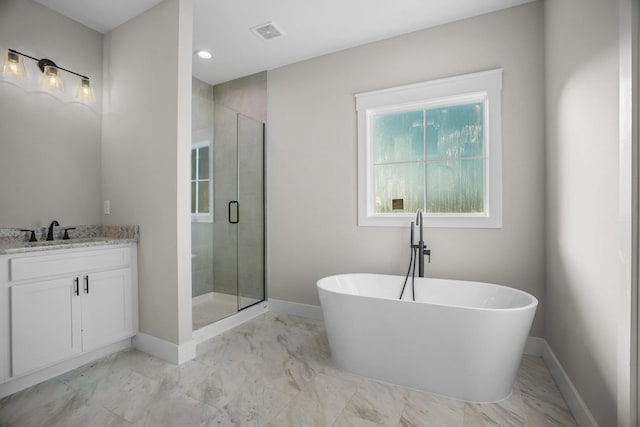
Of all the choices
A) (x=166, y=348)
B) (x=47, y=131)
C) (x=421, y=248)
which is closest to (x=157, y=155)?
(x=47, y=131)

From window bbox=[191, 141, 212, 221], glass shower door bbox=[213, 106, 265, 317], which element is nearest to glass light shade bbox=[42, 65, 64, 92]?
window bbox=[191, 141, 212, 221]

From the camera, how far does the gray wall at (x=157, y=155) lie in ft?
7.27

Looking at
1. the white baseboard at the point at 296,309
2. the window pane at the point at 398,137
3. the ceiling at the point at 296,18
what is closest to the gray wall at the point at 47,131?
the ceiling at the point at 296,18

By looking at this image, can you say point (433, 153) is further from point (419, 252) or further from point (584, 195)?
point (584, 195)

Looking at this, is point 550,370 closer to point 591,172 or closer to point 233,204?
point 591,172

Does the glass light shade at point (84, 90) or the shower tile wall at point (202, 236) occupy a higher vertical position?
the glass light shade at point (84, 90)

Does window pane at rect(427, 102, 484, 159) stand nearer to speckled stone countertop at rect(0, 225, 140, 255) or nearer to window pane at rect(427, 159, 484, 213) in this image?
window pane at rect(427, 159, 484, 213)

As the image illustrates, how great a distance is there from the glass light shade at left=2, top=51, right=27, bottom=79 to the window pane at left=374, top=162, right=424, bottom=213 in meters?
2.87

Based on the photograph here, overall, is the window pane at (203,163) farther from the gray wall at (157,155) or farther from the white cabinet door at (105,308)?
the white cabinet door at (105,308)

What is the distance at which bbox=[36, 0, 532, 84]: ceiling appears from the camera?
7.72ft

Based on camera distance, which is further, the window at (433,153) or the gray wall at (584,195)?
the window at (433,153)

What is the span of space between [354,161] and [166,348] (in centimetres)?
222

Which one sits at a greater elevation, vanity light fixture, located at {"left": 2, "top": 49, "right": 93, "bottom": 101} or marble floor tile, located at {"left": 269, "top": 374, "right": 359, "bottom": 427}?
vanity light fixture, located at {"left": 2, "top": 49, "right": 93, "bottom": 101}

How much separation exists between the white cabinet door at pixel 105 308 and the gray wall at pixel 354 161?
141 centimetres
